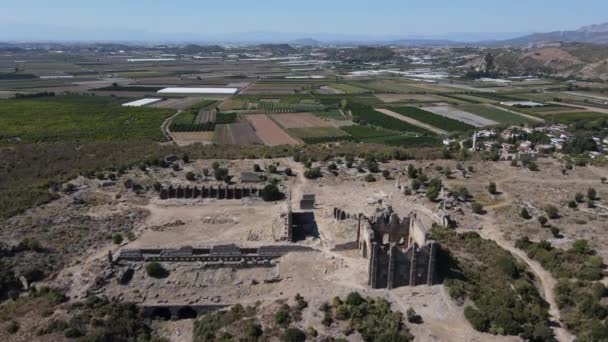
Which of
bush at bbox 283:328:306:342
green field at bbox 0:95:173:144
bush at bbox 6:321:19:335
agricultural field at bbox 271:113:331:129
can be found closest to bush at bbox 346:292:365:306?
bush at bbox 283:328:306:342

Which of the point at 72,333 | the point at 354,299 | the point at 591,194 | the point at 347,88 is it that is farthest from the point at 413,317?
the point at 347,88

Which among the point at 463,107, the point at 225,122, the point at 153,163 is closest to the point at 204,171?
the point at 153,163

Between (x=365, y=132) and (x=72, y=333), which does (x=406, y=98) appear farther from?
(x=72, y=333)

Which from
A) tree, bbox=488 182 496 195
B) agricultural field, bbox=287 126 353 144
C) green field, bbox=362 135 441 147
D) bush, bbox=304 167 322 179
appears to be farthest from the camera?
agricultural field, bbox=287 126 353 144

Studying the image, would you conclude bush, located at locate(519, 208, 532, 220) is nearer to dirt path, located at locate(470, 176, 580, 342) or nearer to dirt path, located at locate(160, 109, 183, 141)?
dirt path, located at locate(470, 176, 580, 342)

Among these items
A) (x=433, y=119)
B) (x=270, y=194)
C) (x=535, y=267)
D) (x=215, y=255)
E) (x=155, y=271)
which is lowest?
(x=535, y=267)

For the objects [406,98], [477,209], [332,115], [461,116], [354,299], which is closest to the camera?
[354,299]
